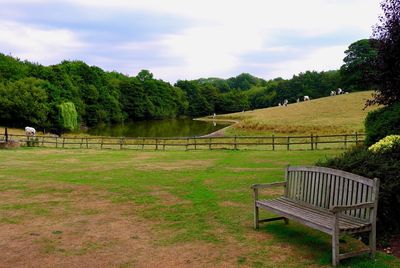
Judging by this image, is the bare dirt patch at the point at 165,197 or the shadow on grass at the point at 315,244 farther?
the bare dirt patch at the point at 165,197

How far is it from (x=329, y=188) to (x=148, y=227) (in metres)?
3.82

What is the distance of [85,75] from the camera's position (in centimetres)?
9600

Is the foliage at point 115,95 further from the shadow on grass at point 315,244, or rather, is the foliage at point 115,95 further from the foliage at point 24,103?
the shadow on grass at point 315,244

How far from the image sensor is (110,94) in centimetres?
10488

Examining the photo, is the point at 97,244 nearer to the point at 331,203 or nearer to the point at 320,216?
the point at 320,216

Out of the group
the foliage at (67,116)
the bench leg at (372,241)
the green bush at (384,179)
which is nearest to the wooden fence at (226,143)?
the green bush at (384,179)

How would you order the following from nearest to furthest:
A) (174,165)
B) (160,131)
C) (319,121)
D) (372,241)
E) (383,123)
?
(372,241) → (383,123) → (174,165) → (319,121) → (160,131)

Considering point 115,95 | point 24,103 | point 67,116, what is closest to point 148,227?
point 67,116

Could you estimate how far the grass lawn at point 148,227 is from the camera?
6.64 m

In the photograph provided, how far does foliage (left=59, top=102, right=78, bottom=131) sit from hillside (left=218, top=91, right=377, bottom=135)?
100.0 ft

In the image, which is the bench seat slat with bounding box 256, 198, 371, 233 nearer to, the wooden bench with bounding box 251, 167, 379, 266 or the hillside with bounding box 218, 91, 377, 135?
the wooden bench with bounding box 251, 167, 379, 266

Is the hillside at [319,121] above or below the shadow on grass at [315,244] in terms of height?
above

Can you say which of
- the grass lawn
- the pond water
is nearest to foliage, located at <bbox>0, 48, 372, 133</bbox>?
the pond water

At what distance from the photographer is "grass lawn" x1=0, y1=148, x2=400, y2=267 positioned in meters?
6.64
